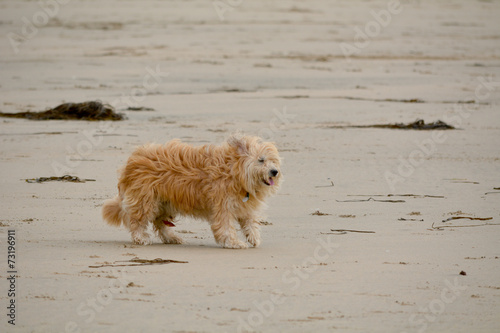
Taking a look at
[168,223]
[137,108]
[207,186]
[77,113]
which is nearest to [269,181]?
[207,186]

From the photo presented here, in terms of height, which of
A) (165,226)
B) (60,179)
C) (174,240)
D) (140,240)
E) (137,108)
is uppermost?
(137,108)

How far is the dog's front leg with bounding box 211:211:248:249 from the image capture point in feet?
25.1

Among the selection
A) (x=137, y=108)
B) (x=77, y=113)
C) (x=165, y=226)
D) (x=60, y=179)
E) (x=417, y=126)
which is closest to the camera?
(x=165, y=226)

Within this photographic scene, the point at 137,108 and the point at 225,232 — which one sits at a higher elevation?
the point at 137,108

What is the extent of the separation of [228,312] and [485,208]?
166 inches

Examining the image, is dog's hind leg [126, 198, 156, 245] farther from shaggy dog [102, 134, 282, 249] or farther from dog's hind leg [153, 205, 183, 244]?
dog's hind leg [153, 205, 183, 244]

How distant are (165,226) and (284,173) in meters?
2.96

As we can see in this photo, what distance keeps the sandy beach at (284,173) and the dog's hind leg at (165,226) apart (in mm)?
181

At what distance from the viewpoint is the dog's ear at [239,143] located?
774 cm

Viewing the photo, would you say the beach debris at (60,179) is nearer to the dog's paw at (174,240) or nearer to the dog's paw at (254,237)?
the dog's paw at (174,240)

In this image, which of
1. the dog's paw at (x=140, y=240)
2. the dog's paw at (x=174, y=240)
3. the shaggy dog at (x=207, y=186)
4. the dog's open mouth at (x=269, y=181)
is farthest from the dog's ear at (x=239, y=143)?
the dog's paw at (x=140, y=240)

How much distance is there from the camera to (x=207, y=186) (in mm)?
7715

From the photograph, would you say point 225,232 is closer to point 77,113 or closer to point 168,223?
point 168,223

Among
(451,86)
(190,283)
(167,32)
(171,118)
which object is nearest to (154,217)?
(190,283)
